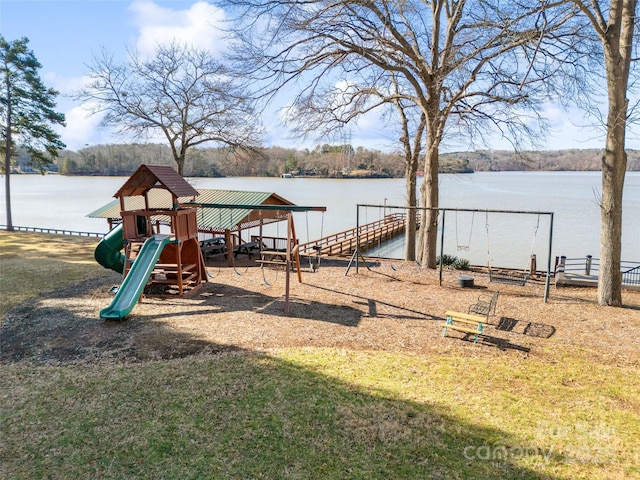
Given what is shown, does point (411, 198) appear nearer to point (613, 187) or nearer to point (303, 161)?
point (613, 187)

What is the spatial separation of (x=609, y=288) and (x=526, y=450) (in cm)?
726

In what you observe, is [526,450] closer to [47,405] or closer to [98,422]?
[98,422]

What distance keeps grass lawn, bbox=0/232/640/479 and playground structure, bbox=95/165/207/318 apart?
3865 mm

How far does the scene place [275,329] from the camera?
27.5 feet

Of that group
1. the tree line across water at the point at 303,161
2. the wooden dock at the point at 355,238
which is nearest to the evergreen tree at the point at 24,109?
the tree line across water at the point at 303,161

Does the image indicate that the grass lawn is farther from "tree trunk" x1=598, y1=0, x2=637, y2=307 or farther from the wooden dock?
the wooden dock

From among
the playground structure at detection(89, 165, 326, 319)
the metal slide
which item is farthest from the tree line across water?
the metal slide

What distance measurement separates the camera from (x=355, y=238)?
25.3 meters

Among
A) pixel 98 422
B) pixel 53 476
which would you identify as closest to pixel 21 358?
pixel 98 422

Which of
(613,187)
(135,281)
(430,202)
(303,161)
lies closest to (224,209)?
(135,281)

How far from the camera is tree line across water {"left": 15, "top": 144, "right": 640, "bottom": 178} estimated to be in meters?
18.8

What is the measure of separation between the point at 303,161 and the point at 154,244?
188ft

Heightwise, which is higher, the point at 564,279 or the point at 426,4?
the point at 426,4

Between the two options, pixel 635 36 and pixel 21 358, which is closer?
pixel 21 358
